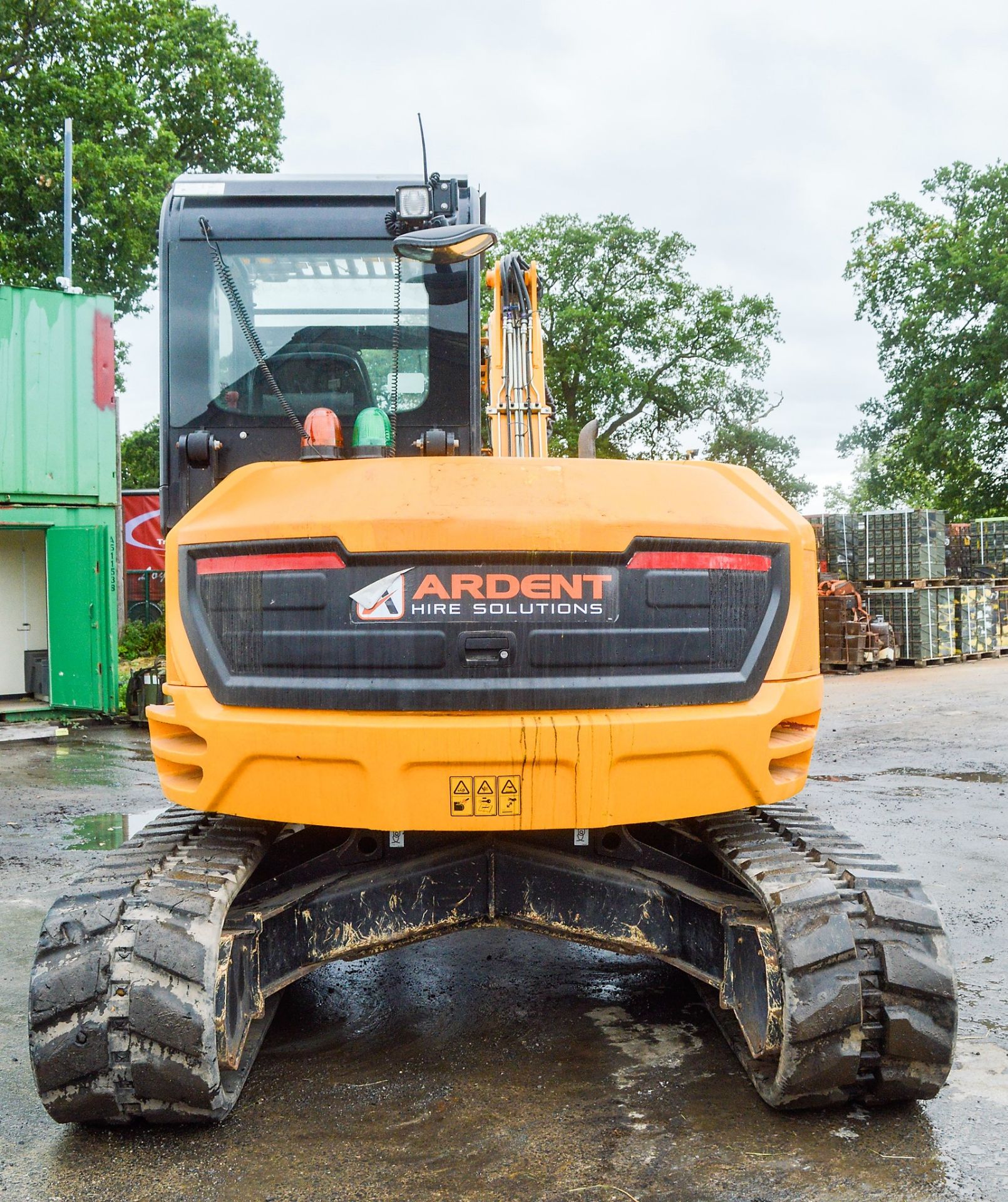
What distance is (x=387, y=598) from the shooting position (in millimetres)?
3182

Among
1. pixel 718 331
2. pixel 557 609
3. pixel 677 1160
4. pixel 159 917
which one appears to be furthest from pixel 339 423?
pixel 718 331

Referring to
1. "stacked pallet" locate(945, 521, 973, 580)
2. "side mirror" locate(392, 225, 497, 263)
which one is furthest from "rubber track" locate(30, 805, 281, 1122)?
"stacked pallet" locate(945, 521, 973, 580)

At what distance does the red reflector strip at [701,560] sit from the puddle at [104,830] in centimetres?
463

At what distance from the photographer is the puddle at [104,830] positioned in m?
7.13

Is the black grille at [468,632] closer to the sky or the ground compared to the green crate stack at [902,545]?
closer to the ground

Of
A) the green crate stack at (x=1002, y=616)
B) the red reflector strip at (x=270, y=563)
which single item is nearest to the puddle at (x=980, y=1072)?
the red reflector strip at (x=270, y=563)

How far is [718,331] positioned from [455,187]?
3162 cm

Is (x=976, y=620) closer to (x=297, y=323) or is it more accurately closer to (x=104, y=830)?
(x=104, y=830)

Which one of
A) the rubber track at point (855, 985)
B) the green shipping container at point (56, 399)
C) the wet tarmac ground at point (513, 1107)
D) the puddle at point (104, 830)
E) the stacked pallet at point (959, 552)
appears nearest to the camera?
the wet tarmac ground at point (513, 1107)

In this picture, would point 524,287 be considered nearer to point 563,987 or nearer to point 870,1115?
point 563,987

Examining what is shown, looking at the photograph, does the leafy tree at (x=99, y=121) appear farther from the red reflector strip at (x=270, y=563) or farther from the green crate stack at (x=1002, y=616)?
the red reflector strip at (x=270, y=563)

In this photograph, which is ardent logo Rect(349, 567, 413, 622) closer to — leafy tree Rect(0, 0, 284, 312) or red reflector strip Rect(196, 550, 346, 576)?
red reflector strip Rect(196, 550, 346, 576)

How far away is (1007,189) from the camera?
3138cm

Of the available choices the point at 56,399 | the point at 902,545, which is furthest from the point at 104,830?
the point at 902,545
